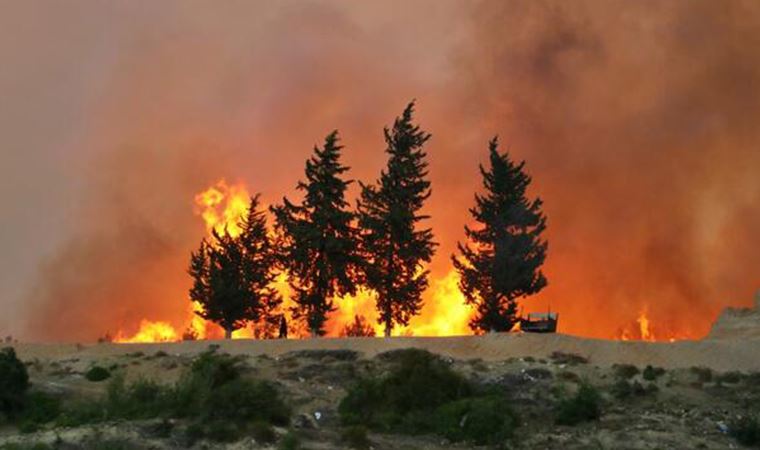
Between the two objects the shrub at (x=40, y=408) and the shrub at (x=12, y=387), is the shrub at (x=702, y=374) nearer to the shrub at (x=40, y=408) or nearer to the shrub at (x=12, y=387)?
the shrub at (x=40, y=408)

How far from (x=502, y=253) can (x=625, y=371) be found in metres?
17.3

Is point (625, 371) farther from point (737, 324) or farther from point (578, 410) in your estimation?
point (737, 324)

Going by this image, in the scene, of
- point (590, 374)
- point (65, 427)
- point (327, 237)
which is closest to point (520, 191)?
point (327, 237)

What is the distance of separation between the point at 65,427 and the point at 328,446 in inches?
361

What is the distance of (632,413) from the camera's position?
108 ft

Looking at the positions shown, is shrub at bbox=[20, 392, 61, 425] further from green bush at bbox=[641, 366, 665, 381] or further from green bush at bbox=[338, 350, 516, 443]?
green bush at bbox=[641, 366, 665, 381]

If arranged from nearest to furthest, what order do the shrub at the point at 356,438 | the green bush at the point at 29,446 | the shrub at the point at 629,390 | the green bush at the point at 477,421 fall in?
the green bush at the point at 29,446
the shrub at the point at 356,438
the green bush at the point at 477,421
the shrub at the point at 629,390

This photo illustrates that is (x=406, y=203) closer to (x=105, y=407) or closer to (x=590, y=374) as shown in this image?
(x=590, y=374)

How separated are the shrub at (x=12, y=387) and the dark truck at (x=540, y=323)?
30.8m

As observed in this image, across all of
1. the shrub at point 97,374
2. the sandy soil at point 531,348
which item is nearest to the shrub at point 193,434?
the shrub at point 97,374

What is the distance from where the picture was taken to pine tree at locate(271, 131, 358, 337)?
190ft

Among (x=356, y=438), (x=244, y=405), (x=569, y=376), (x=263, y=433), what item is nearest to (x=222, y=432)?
(x=263, y=433)

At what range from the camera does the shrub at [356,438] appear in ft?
86.0

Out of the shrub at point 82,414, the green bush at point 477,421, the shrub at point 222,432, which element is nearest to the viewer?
the shrub at point 222,432
